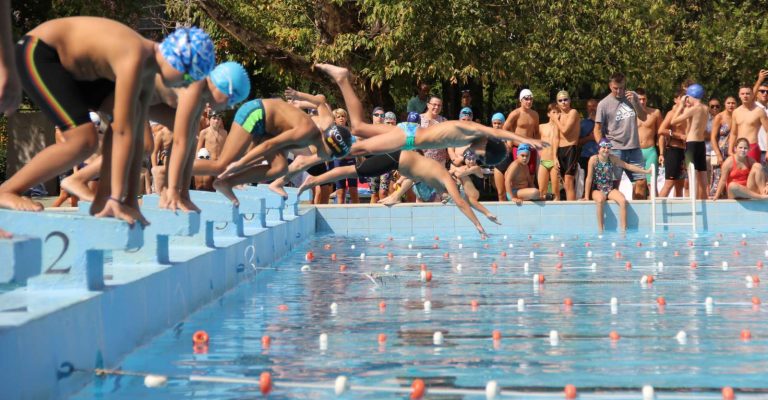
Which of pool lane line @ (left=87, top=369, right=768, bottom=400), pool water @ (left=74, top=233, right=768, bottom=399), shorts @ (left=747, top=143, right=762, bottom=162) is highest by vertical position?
shorts @ (left=747, top=143, right=762, bottom=162)

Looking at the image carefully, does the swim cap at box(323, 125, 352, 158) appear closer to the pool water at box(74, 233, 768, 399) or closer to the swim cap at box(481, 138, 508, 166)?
the pool water at box(74, 233, 768, 399)

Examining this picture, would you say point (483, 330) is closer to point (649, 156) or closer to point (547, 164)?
point (547, 164)

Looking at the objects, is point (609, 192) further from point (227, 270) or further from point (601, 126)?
point (227, 270)

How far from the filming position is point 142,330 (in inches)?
269

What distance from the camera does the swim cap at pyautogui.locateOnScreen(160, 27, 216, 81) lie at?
22.0 ft

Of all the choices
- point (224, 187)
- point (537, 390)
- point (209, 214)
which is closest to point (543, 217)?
point (224, 187)

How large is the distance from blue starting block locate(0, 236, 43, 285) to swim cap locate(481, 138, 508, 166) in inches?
286

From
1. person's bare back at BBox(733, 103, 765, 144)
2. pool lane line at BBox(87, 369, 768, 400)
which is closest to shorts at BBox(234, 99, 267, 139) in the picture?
pool lane line at BBox(87, 369, 768, 400)

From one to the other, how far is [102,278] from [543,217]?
12.2 m

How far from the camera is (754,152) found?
56.3ft

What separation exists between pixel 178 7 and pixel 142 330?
51.4 ft

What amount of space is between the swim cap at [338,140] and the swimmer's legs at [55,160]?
437 cm

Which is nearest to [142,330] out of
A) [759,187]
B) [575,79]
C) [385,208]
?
[385,208]

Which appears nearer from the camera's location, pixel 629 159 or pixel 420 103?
pixel 629 159
